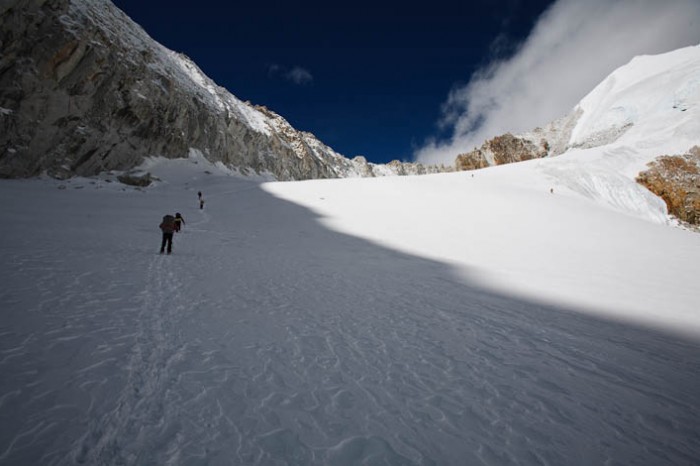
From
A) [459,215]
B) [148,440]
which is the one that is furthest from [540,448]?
[459,215]

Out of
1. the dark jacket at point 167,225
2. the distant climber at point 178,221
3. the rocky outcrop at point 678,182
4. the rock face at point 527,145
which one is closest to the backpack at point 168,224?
the dark jacket at point 167,225

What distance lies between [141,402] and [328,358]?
8.47ft

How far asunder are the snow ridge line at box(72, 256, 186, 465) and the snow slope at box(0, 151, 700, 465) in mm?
20

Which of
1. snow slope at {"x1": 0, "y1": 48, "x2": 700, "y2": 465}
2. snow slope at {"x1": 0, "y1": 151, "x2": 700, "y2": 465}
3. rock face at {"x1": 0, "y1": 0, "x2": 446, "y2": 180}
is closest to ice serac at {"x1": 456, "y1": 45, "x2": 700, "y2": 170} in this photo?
snow slope at {"x1": 0, "y1": 48, "x2": 700, "y2": 465}

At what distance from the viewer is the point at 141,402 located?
3754 mm

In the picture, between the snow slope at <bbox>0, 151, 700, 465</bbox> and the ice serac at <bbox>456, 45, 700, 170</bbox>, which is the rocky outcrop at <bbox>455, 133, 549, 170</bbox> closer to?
the ice serac at <bbox>456, 45, 700, 170</bbox>

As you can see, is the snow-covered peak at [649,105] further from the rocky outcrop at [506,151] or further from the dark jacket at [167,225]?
the dark jacket at [167,225]

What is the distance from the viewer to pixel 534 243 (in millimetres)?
19125

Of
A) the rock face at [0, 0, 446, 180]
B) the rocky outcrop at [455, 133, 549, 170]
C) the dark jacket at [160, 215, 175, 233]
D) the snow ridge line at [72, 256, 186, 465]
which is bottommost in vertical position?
the snow ridge line at [72, 256, 186, 465]

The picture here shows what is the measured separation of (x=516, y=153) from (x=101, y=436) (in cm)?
9787

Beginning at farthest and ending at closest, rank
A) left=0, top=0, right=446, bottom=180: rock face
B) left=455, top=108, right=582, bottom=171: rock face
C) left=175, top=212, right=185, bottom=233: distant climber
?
left=455, top=108, right=582, bottom=171: rock face
left=0, top=0, right=446, bottom=180: rock face
left=175, top=212, right=185, bottom=233: distant climber

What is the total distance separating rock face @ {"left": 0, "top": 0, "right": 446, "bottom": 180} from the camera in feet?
111

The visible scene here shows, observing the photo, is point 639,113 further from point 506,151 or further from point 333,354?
point 333,354

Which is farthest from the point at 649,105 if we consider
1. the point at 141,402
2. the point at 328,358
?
the point at 141,402
